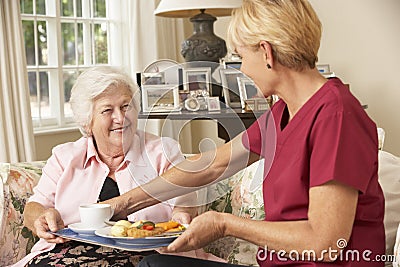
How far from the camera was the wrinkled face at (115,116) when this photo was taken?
245 cm

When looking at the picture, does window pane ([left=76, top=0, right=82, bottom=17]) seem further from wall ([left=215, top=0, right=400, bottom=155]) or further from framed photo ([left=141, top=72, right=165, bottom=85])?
wall ([left=215, top=0, right=400, bottom=155])

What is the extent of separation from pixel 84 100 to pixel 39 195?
36 cm

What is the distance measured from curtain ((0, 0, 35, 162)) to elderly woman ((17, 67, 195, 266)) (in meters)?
1.28

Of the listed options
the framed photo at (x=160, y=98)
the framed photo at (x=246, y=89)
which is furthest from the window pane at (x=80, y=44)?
the framed photo at (x=246, y=89)

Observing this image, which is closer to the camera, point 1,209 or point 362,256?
point 362,256

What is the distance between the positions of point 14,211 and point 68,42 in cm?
204

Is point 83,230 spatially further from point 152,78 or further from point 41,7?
point 41,7

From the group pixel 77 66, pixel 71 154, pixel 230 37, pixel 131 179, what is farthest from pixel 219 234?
pixel 77 66

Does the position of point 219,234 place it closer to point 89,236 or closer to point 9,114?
point 89,236

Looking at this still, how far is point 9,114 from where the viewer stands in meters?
3.69

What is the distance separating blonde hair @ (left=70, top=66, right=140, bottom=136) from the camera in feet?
8.04

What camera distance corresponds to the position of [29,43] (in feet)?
13.7

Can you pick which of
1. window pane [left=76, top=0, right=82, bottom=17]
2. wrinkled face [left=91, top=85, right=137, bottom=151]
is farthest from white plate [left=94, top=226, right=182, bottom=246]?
window pane [left=76, top=0, right=82, bottom=17]

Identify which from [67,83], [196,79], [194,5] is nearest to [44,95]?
[67,83]
